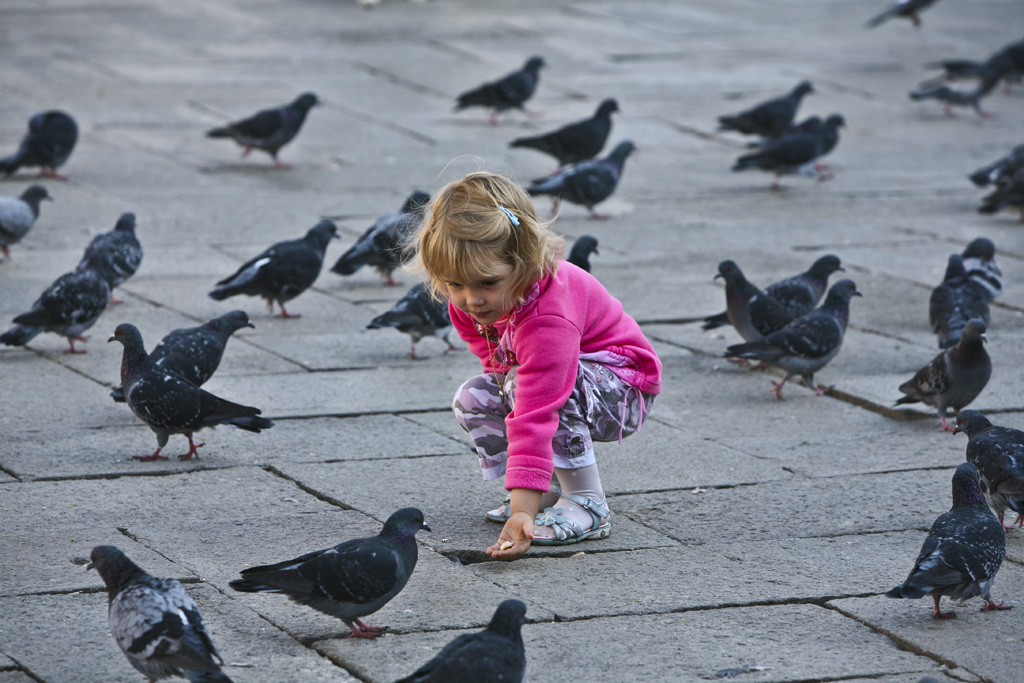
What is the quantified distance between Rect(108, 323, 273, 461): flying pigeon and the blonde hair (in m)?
1.36

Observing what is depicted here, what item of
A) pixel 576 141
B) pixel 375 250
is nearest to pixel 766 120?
pixel 576 141

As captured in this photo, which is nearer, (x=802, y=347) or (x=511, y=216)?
(x=511, y=216)

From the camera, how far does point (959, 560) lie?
384 centimetres

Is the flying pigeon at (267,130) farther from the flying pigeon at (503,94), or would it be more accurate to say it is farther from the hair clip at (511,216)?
the hair clip at (511,216)

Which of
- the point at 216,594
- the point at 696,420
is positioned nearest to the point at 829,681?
the point at 216,594

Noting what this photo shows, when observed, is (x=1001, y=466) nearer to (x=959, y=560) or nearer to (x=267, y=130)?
(x=959, y=560)

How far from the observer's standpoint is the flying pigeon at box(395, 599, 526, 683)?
10.4ft

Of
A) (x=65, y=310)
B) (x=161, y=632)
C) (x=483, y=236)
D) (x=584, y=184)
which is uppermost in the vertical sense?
(x=483, y=236)

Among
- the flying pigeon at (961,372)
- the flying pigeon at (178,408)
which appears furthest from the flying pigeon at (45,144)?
the flying pigeon at (961,372)

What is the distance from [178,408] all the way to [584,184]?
5.48 meters

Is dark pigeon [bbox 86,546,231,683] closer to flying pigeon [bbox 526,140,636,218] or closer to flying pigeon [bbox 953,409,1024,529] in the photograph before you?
flying pigeon [bbox 953,409,1024,529]

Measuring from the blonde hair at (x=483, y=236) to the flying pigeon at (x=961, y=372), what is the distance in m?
2.55

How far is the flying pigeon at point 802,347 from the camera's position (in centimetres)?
651

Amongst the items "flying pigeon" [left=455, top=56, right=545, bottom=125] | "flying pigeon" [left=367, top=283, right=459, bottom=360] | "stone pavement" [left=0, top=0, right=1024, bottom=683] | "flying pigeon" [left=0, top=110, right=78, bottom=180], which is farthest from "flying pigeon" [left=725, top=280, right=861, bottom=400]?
"flying pigeon" [left=455, top=56, right=545, bottom=125]
